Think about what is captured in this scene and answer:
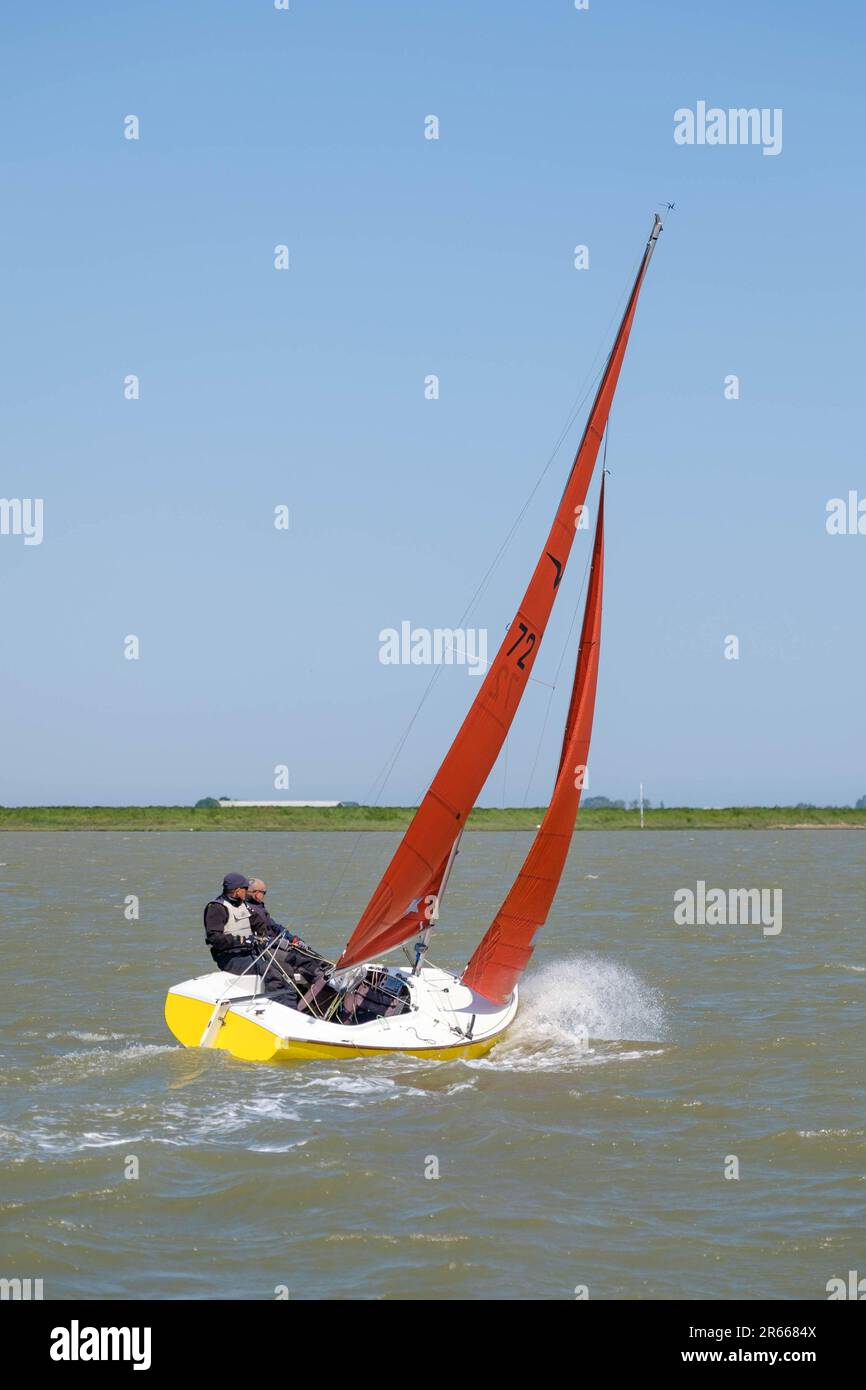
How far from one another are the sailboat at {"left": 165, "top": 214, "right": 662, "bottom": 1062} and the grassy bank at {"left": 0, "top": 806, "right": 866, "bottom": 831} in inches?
3379

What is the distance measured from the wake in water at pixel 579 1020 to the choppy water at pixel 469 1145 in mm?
63

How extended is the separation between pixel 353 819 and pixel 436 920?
92670 mm

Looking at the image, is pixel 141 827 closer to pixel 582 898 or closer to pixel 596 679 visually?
pixel 582 898

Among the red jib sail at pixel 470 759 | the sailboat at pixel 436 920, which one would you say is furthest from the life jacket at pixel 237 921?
the red jib sail at pixel 470 759

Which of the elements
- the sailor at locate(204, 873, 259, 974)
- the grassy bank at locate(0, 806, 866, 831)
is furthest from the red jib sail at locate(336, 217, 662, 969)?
the grassy bank at locate(0, 806, 866, 831)

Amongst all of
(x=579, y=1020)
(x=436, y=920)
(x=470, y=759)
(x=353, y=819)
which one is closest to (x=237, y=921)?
Answer: (x=436, y=920)

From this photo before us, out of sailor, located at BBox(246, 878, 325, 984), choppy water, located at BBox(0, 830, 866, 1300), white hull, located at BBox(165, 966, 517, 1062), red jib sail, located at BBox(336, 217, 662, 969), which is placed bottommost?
choppy water, located at BBox(0, 830, 866, 1300)

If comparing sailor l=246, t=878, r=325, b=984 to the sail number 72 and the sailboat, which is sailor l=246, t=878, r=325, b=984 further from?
the sail number 72

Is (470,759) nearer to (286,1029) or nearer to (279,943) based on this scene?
(279,943)

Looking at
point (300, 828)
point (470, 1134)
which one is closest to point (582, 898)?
point (470, 1134)

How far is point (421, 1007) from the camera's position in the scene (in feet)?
59.3

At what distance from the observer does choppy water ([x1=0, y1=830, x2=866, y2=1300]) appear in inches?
418

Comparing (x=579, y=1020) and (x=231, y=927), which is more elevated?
(x=231, y=927)

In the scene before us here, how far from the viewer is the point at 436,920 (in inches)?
717
